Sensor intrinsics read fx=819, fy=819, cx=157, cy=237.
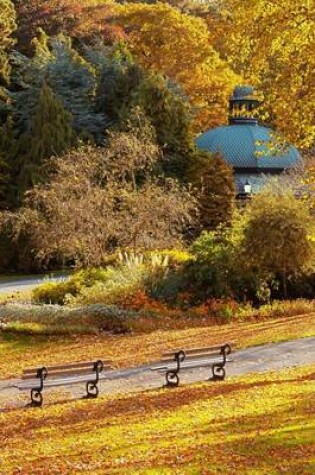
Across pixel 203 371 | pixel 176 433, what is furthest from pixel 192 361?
pixel 176 433

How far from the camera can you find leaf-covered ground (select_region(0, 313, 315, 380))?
15.6 meters

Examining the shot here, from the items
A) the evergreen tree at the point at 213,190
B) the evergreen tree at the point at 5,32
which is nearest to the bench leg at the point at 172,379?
the evergreen tree at the point at 213,190

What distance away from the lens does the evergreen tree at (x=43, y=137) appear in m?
38.4

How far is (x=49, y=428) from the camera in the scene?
994cm

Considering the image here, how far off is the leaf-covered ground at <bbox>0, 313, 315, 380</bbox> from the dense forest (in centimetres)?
368

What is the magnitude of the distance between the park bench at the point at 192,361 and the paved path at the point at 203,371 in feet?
0.79

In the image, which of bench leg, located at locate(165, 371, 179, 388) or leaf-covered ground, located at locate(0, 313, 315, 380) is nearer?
bench leg, located at locate(165, 371, 179, 388)

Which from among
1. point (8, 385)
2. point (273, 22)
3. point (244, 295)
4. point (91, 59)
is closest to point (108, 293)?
point (244, 295)

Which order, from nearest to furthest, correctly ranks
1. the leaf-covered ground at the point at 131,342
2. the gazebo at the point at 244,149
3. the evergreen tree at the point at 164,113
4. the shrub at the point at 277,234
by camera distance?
1. the leaf-covered ground at the point at 131,342
2. the shrub at the point at 277,234
3. the evergreen tree at the point at 164,113
4. the gazebo at the point at 244,149

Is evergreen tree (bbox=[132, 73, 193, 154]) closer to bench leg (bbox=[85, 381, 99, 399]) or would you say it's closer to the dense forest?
the dense forest

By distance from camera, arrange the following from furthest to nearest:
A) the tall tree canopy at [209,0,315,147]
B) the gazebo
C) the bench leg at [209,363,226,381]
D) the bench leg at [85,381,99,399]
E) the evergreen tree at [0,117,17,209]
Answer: the gazebo
the evergreen tree at [0,117,17,209]
the bench leg at [209,363,226,381]
the tall tree canopy at [209,0,315,147]
the bench leg at [85,381,99,399]

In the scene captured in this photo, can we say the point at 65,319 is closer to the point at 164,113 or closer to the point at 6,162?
the point at 164,113

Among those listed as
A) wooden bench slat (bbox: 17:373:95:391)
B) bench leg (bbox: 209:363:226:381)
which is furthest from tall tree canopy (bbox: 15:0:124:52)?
wooden bench slat (bbox: 17:373:95:391)

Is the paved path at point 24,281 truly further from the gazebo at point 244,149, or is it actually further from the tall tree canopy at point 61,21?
the tall tree canopy at point 61,21
